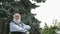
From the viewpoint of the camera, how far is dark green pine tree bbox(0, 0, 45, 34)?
9.23 m

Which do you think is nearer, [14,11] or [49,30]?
[14,11]

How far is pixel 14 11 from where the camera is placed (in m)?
9.39

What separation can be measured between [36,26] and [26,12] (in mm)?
665

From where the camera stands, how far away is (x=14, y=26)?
709 cm

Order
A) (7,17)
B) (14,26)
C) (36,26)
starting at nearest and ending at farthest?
1. (14,26)
2. (7,17)
3. (36,26)

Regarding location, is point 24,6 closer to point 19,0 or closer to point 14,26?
point 19,0

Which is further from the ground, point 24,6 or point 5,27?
point 24,6

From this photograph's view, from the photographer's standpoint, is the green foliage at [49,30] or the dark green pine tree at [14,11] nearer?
the dark green pine tree at [14,11]

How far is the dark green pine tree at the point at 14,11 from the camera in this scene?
9.23m

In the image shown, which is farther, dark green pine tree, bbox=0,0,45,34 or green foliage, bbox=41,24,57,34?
green foliage, bbox=41,24,57,34

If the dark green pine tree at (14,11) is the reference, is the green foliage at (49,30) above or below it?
below

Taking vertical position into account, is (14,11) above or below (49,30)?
above

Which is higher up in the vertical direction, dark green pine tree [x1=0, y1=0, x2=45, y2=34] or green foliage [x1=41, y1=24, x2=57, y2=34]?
dark green pine tree [x1=0, y1=0, x2=45, y2=34]

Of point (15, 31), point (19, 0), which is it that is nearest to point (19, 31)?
point (15, 31)
